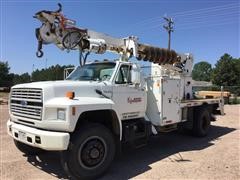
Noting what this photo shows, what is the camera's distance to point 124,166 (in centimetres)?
618

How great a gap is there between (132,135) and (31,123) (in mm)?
2345

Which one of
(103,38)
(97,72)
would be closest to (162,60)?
(103,38)

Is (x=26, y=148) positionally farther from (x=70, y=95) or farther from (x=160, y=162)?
(x=160, y=162)

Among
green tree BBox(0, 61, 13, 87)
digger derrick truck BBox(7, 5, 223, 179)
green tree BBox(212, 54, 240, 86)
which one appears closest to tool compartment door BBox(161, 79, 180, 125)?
digger derrick truck BBox(7, 5, 223, 179)

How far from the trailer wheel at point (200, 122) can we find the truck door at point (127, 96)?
10.4 feet

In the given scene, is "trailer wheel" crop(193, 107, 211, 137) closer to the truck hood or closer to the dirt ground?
the dirt ground

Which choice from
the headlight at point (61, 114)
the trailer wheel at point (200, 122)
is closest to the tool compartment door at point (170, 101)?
the trailer wheel at point (200, 122)

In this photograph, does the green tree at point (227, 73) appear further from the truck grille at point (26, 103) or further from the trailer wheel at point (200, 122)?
the truck grille at point (26, 103)

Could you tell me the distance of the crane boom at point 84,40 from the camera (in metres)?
6.56

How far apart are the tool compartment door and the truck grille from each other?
3468mm

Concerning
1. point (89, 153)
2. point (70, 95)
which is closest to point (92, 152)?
point (89, 153)

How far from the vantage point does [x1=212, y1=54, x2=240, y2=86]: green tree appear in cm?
4781

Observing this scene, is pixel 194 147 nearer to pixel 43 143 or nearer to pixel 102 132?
pixel 102 132

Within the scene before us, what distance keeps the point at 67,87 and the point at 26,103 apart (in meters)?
Answer: 0.92
